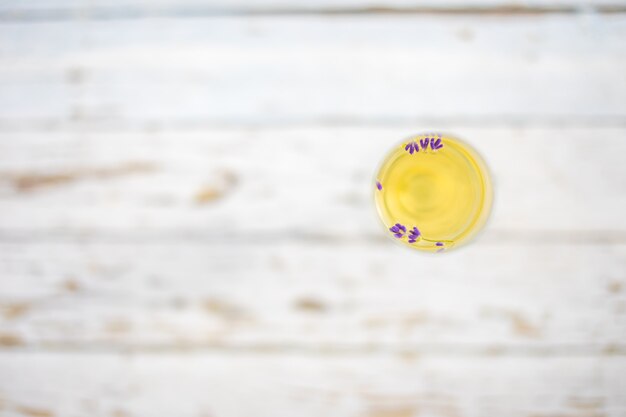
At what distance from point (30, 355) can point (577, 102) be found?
3.07 ft

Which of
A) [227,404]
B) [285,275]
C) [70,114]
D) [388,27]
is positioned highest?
[388,27]

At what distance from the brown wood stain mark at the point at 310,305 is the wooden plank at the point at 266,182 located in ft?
0.32

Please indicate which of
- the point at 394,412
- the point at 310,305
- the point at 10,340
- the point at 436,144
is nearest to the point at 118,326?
the point at 10,340

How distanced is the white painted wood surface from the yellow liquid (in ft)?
0.20

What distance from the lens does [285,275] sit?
84 cm

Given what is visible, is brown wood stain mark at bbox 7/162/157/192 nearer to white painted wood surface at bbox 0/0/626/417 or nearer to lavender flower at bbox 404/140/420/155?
white painted wood surface at bbox 0/0/626/417

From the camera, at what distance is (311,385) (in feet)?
A: 2.78

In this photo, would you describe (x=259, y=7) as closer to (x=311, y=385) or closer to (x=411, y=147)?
(x=411, y=147)

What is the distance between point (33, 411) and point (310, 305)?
48 centimetres

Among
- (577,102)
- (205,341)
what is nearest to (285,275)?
(205,341)

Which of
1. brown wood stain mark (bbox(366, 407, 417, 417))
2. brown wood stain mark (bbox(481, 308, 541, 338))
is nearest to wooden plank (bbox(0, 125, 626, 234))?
brown wood stain mark (bbox(481, 308, 541, 338))

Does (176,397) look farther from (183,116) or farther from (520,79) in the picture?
(520,79)

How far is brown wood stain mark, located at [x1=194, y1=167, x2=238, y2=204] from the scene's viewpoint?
85cm

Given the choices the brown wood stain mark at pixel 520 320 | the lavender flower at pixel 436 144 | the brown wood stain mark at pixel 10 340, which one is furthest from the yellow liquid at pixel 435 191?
the brown wood stain mark at pixel 10 340
